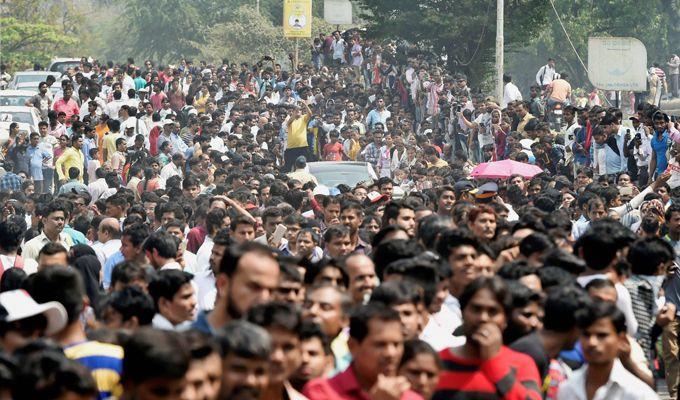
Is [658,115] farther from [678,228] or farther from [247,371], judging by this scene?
[247,371]

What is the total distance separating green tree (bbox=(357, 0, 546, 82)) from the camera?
3741 centimetres

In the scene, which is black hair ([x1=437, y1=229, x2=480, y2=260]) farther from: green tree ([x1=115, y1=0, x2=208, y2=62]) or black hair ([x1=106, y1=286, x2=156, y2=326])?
green tree ([x1=115, y1=0, x2=208, y2=62])

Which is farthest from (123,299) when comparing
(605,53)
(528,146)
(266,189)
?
(605,53)

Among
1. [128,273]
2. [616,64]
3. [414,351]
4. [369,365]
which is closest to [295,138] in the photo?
[616,64]

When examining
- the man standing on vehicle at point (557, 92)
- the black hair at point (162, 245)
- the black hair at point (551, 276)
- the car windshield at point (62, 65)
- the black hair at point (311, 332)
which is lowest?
the car windshield at point (62, 65)

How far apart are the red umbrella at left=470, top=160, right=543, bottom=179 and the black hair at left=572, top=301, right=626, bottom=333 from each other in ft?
40.5

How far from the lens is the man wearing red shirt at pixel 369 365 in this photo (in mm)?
6641

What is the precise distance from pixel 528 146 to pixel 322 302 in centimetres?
1715

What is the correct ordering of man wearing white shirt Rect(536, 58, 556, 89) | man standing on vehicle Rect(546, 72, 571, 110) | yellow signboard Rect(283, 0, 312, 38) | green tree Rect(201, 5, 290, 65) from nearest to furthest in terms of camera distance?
man standing on vehicle Rect(546, 72, 571, 110), man wearing white shirt Rect(536, 58, 556, 89), yellow signboard Rect(283, 0, 312, 38), green tree Rect(201, 5, 290, 65)

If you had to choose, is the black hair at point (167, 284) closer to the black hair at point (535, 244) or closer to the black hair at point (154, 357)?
the black hair at point (535, 244)

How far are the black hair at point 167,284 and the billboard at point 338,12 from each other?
133ft

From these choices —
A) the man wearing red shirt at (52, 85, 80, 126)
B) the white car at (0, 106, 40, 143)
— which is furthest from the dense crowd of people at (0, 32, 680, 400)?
the white car at (0, 106, 40, 143)

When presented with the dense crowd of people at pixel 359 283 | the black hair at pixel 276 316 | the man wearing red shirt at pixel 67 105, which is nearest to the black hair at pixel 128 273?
the dense crowd of people at pixel 359 283

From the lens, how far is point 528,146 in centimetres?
2444
